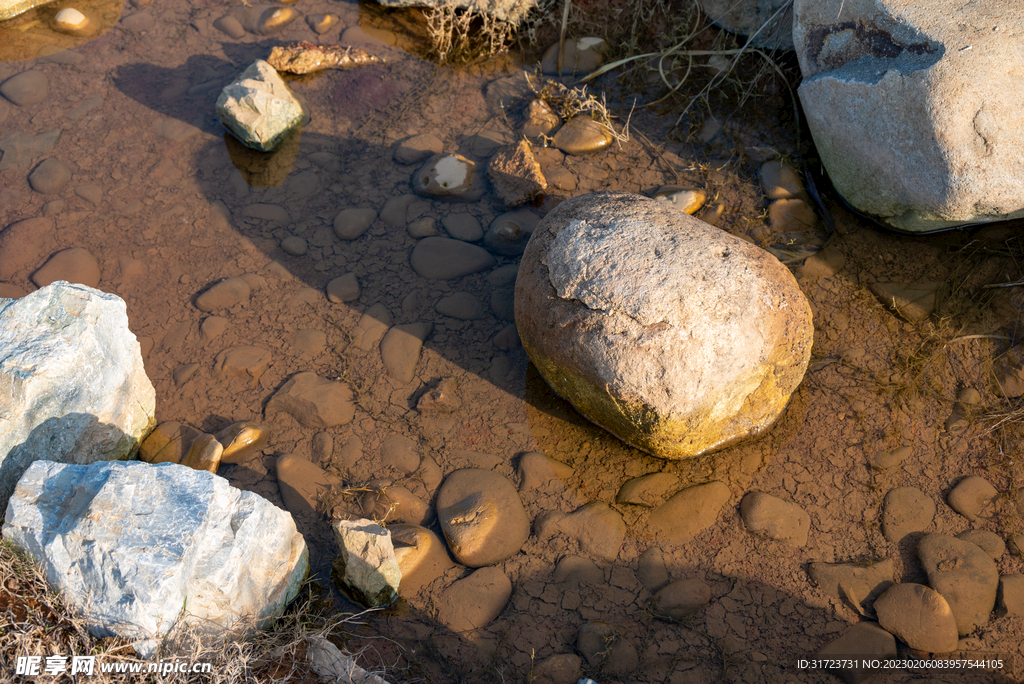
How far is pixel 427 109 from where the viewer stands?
4516 millimetres

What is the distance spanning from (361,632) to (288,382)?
1.27 metres

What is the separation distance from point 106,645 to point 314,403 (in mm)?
1290

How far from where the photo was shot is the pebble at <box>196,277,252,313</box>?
11.8ft

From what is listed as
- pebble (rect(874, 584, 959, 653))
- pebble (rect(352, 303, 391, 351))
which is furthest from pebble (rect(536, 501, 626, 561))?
pebble (rect(352, 303, 391, 351))

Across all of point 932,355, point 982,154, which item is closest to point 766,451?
point 932,355

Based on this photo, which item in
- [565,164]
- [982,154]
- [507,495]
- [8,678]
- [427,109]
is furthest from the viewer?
[427,109]

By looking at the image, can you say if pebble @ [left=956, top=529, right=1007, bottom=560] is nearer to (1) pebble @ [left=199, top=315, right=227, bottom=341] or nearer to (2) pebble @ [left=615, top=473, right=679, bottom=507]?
(2) pebble @ [left=615, top=473, right=679, bottom=507]

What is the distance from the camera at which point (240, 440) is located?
10.2ft

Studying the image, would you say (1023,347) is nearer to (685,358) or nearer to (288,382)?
(685,358)

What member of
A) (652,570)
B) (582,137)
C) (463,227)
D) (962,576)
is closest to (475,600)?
(652,570)

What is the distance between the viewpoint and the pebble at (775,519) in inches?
112

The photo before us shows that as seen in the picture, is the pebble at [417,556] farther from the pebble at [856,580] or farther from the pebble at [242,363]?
the pebble at [856,580]

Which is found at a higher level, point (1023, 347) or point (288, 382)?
point (1023, 347)

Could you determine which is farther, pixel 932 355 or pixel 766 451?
pixel 932 355
